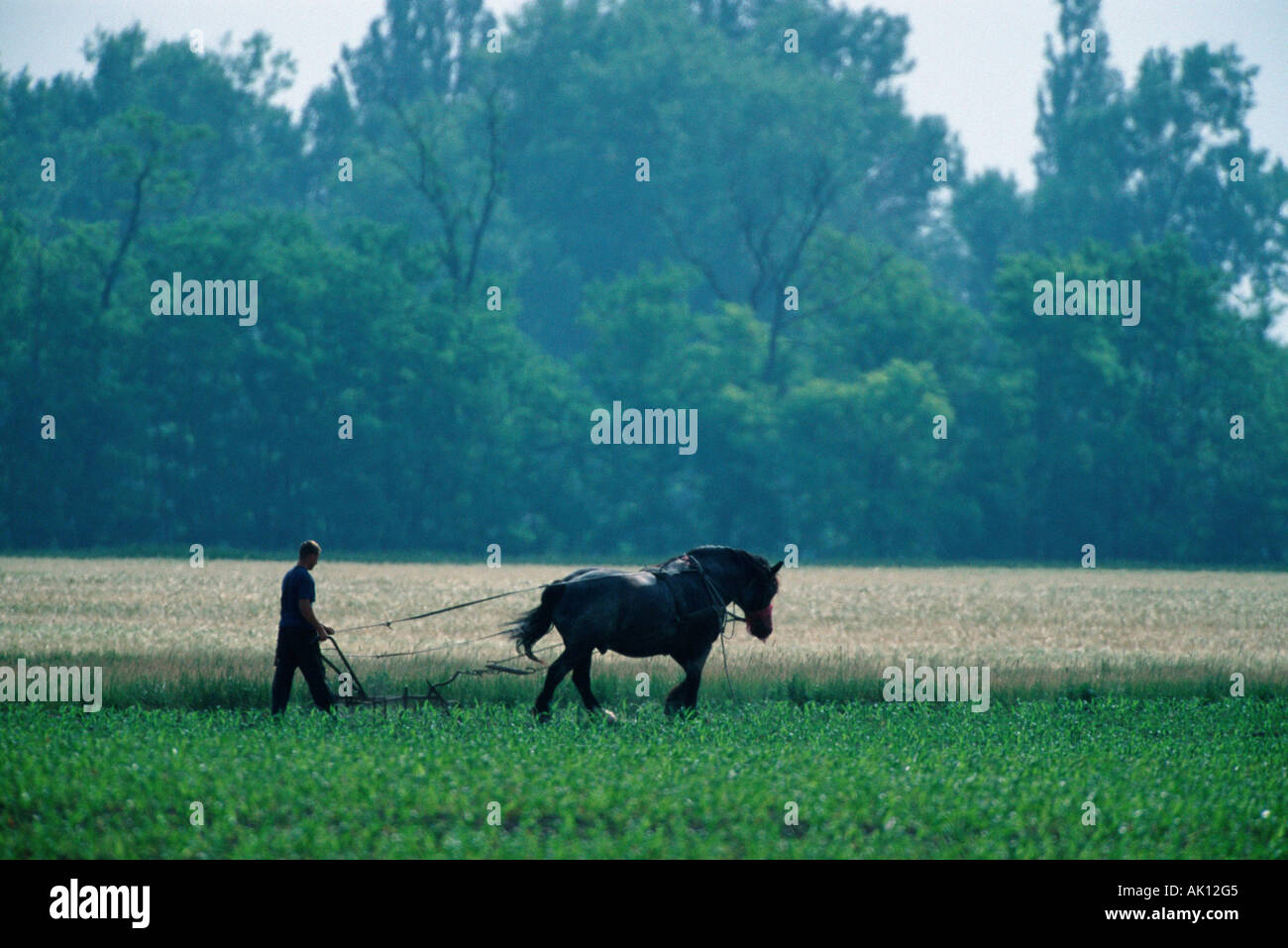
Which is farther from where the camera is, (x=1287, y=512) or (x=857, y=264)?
(x=857, y=264)

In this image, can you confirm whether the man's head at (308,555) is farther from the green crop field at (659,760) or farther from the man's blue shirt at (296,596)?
the green crop field at (659,760)

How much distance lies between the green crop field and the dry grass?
195mm

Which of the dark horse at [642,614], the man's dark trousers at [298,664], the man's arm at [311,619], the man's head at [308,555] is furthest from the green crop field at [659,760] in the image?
the man's head at [308,555]

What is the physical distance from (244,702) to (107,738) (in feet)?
11.8

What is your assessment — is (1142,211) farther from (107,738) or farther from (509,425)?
(107,738)

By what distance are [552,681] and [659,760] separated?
2387 mm

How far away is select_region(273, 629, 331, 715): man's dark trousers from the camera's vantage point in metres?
13.9

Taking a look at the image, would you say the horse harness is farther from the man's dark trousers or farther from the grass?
the man's dark trousers

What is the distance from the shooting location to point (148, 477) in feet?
186

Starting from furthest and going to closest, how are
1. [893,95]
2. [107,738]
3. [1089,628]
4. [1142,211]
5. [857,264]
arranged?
[893,95]
[1142,211]
[857,264]
[1089,628]
[107,738]

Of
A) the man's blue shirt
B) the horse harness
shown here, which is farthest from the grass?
the horse harness

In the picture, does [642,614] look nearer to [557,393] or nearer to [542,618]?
[542,618]

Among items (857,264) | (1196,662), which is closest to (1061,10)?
(857,264)
